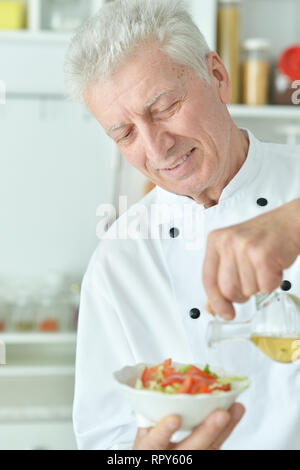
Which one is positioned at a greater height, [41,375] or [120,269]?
[120,269]

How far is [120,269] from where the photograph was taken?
4.34 ft

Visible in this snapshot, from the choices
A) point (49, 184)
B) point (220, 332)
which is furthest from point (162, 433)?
point (49, 184)

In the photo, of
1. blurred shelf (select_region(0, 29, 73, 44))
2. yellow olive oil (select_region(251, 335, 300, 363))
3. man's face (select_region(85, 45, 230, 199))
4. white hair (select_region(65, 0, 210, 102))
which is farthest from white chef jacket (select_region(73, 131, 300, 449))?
blurred shelf (select_region(0, 29, 73, 44))

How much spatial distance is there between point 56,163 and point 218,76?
161 centimetres

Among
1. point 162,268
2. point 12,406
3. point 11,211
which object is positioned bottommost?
point 12,406

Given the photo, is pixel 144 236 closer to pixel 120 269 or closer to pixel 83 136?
pixel 120 269

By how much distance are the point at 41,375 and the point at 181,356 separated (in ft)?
4.76

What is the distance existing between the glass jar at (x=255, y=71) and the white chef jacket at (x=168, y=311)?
3.98ft

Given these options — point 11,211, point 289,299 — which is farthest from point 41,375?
point 289,299

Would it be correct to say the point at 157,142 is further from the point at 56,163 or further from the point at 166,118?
the point at 56,163

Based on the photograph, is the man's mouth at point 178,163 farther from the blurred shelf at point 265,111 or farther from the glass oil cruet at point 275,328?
the blurred shelf at point 265,111

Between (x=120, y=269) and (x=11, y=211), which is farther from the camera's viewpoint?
(x=11, y=211)

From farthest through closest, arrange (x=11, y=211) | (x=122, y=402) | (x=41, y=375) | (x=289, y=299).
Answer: (x=11, y=211)
(x=41, y=375)
(x=122, y=402)
(x=289, y=299)
